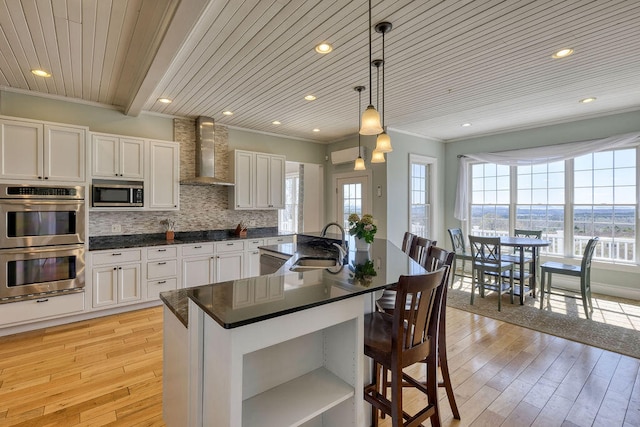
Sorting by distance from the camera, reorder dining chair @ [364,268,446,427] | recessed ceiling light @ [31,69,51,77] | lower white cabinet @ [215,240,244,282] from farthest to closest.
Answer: lower white cabinet @ [215,240,244,282]
recessed ceiling light @ [31,69,51,77]
dining chair @ [364,268,446,427]

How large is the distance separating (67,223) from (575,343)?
18.5 ft

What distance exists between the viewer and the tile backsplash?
4145 mm

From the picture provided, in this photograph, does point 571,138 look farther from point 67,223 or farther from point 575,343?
point 67,223

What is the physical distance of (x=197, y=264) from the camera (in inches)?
168

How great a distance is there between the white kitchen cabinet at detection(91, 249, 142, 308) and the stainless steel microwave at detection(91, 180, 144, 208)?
0.64m

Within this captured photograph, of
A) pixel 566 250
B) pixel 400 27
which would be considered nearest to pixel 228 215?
pixel 400 27

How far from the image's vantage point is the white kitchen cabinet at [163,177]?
4.15 meters

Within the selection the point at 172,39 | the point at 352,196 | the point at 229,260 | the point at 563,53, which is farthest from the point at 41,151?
the point at 563,53

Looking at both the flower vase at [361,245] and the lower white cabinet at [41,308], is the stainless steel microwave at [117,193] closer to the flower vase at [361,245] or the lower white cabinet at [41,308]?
the lower white cabinet at [41,308]

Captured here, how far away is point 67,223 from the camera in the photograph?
339cm

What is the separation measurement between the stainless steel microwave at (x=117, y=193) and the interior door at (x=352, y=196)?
352cm

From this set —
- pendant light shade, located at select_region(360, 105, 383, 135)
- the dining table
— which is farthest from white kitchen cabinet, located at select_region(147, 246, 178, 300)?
the dining table

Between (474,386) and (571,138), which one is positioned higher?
(571,138)

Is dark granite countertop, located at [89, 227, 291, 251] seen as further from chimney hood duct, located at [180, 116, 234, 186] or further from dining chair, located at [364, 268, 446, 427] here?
dining chair, located at [364, 268, 446, 427]
